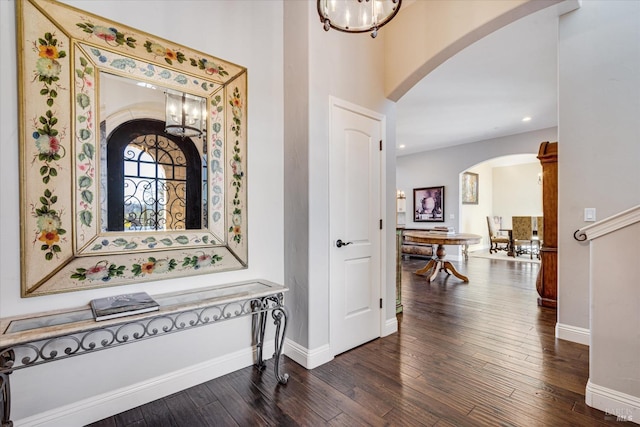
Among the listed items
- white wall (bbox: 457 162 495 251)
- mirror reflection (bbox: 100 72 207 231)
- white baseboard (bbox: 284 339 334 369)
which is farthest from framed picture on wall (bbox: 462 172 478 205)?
mirror reflection (bbox: 100 72 207 231)

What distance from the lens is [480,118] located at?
240 inches

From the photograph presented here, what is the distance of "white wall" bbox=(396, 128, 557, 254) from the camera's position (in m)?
7.09

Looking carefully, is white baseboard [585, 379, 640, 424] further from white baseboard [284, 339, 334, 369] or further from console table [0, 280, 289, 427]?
console table [0, 280, 289, 427]

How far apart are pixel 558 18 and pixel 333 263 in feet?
10.9

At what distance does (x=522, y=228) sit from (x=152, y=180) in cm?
911

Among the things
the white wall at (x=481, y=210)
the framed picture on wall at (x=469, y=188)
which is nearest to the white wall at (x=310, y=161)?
the white wall at (x=481, y=210)

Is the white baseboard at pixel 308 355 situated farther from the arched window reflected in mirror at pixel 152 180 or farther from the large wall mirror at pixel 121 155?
the arched window reflected in mirror at pixel 152 180

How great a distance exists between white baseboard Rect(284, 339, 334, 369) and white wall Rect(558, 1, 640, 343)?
2.42 meters

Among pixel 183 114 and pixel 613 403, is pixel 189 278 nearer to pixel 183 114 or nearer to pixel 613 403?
pixel 183 114

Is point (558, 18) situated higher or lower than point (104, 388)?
higher

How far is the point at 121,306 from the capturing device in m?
1.59

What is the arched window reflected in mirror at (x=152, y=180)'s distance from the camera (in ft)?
6.05

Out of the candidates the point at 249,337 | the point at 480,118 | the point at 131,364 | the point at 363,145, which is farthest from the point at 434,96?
the point at 131,364

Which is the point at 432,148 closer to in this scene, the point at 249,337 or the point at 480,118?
the point at 480,118
